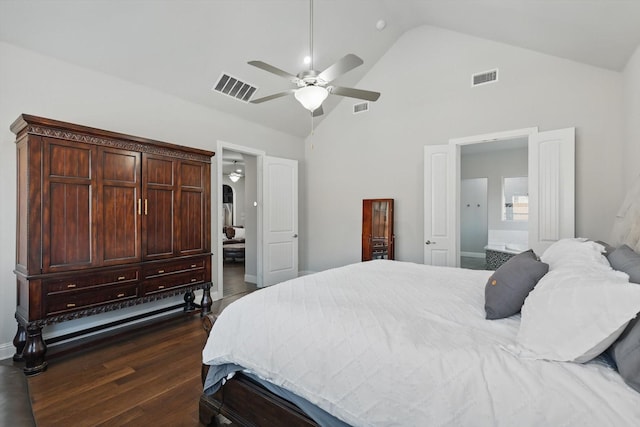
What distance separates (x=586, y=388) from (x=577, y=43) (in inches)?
145

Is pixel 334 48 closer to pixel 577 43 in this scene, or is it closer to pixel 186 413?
pixel 577 43

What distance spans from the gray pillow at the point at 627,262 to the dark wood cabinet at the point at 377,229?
3260mm

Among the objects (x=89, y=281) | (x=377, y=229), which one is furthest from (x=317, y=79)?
(x=377, y=229)

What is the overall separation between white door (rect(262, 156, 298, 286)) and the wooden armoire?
1.59 meters

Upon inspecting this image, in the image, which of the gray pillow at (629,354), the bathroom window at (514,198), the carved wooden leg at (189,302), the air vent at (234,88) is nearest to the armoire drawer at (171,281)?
the carved wooden leg at (189,302)

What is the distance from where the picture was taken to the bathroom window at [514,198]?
7568 millimetres

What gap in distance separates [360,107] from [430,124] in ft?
4.20

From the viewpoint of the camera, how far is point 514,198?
769 cm

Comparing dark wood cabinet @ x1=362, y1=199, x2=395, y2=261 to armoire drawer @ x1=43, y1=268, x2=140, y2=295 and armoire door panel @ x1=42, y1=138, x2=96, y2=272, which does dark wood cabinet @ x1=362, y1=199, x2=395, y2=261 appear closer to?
armoire drawer @ x1=43, y1=268, x2=140, y2=295

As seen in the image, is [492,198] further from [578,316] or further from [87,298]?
[87,298]

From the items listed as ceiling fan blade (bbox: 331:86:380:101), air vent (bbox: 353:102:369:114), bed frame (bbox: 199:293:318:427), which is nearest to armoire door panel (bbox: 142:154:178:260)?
bed frame (bbox: 199:293:318:427)

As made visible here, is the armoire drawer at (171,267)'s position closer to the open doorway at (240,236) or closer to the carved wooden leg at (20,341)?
the open doorway at (240,236)

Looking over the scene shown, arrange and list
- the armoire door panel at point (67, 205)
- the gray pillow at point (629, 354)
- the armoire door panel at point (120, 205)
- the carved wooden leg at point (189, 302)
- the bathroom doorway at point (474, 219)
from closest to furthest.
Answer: the gray pillow at point (629, 354) < the armoire door panel at point (67, 205) < the armoire door panel at point (120, 205) < the carved wooden leg at point (189, 302) < the bathroom doorway at point (474, 219)

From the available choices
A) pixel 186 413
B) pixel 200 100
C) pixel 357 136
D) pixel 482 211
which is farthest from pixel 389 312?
pixel 482 211
